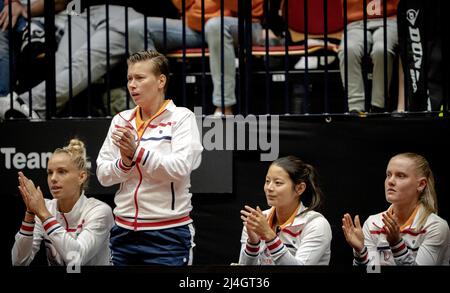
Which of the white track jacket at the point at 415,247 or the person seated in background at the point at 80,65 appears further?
the person seated in background at the point at 80,65

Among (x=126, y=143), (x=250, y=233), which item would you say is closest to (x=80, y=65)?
(x=126, y=143)

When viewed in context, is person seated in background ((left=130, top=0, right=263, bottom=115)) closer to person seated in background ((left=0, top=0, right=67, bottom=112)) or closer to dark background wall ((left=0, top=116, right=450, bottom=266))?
dark background wall ((left=0, top=116, right=450, bottom=266))

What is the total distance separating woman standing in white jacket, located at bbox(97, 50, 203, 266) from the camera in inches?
191

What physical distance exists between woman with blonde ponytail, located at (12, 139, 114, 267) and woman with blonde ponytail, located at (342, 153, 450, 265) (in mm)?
1529

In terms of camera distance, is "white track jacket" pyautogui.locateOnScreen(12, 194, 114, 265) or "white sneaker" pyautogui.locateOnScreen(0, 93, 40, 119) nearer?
"white track jacket" pyautogui.locateOnScreen(12, 194, 114, 265)

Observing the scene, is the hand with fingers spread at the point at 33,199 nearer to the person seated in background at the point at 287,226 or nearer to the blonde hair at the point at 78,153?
the blonde hair at the point at 78,153

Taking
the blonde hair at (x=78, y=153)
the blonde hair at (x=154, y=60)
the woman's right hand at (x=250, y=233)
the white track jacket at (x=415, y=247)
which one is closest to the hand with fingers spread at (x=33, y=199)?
the blonde hair at (x=78, y=153)

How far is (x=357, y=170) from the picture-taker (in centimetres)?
538

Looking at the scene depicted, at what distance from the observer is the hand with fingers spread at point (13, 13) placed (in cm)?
635

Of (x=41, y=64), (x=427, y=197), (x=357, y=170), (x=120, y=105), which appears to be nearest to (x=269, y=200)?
(x=357, y=170)

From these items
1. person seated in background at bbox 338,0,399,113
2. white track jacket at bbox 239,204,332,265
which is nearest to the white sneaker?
white track jacket at bbox 239,204,332,265

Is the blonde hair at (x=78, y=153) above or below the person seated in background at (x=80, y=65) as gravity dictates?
below

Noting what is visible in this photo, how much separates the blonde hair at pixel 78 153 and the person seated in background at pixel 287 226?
42.9 inches
